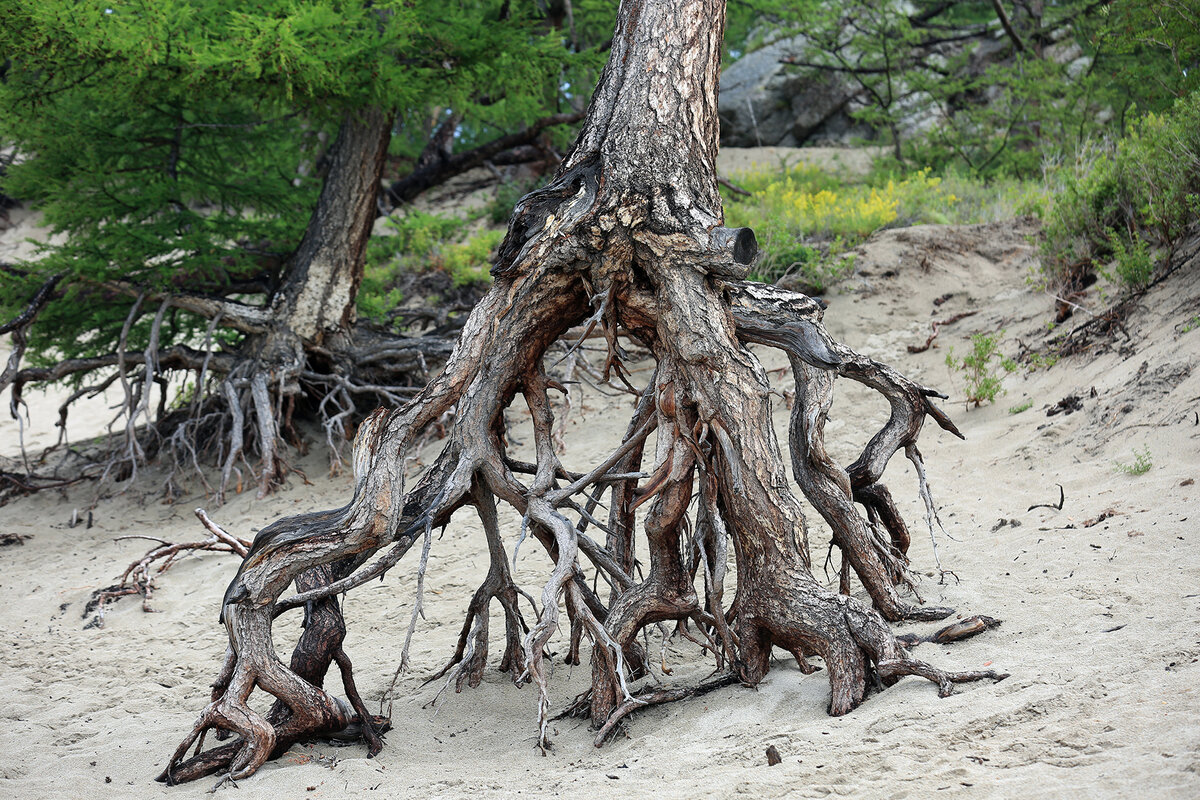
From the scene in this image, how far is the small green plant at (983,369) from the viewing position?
6875 millimetres

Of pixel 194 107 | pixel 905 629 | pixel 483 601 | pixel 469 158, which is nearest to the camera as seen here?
pixel 905 629

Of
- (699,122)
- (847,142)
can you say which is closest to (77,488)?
(699,122)

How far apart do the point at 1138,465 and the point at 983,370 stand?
214 cm

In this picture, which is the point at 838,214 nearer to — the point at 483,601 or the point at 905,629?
the point at 905,629

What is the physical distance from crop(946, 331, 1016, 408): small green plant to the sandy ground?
0.13 meters

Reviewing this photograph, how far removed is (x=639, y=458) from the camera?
14.6ft

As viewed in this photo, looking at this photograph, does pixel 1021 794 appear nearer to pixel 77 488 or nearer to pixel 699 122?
pixel 699 122

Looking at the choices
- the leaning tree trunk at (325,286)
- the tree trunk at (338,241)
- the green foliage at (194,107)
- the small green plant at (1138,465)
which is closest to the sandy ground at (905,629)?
the small green plant at (1138,465)

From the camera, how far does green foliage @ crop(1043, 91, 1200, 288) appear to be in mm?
6754

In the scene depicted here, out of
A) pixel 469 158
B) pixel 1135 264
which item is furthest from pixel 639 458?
pixel 469 158

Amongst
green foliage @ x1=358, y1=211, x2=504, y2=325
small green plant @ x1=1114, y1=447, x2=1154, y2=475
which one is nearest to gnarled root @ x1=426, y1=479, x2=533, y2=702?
small green plant @ x1=1114, y1=447, x2=1154, y2=475

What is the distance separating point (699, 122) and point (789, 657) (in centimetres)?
254

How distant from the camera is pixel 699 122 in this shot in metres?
4.26

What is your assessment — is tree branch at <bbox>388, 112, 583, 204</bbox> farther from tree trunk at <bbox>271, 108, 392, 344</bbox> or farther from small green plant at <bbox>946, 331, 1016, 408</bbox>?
small green plant at <bbox>946, 331, 1016, 408</bbox>
